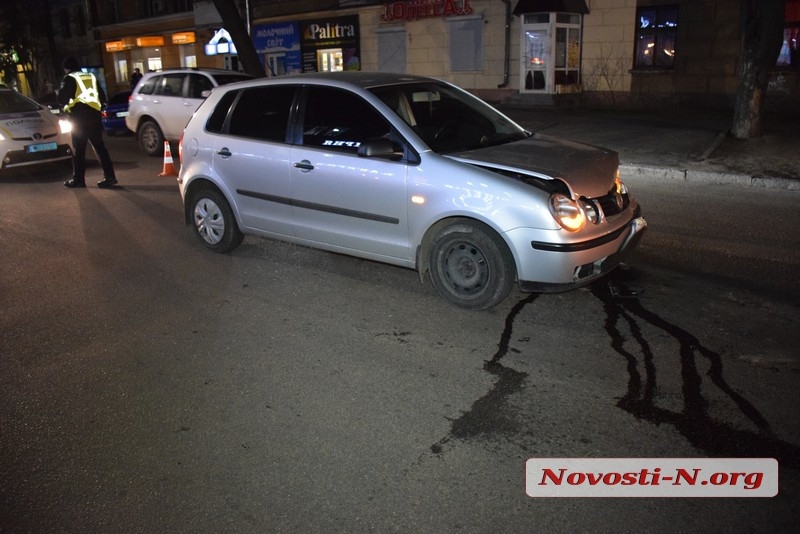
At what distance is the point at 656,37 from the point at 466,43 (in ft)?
20.7

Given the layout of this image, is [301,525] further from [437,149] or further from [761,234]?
[761,234]

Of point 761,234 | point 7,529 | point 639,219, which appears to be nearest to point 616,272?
point 639,219

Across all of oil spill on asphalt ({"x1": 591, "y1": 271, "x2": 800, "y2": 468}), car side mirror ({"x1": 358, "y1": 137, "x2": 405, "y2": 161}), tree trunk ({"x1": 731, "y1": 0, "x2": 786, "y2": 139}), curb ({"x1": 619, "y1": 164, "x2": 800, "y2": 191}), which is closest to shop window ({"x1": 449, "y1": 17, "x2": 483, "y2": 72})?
tree trunk ({"x1": 731, "y1": 0, "x2": 786, "y2": 139})

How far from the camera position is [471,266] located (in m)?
5.07

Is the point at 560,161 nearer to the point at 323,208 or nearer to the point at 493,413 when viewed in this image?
the point at 323,208

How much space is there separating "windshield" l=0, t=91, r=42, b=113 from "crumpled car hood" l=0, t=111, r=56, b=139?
1.18 ft

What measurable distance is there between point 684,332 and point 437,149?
2.28 metres

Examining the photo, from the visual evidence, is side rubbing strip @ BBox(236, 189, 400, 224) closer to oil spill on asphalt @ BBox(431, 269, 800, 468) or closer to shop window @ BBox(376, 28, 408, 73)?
oil spill on asphalt @ BBox(431, 269, 800, 468)

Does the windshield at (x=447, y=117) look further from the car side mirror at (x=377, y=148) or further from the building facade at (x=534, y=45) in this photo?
the building facade at (x=534, y=45)

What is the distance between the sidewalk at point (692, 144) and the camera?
10.1m

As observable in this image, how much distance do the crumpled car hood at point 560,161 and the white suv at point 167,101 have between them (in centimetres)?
938

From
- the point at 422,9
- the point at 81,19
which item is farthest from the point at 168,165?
the point at 81,19

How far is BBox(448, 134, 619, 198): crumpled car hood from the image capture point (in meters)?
4.82

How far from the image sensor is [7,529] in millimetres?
2934
